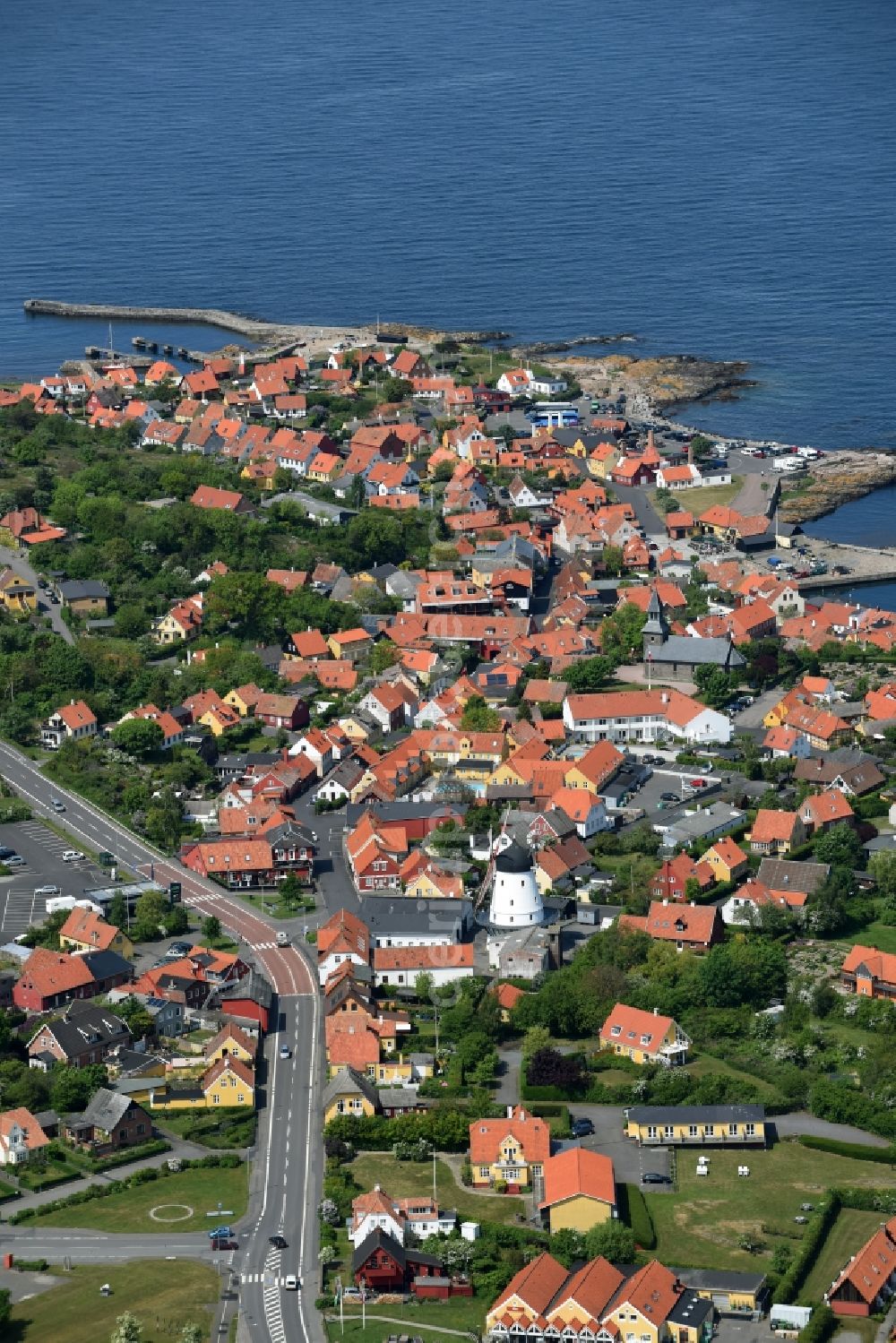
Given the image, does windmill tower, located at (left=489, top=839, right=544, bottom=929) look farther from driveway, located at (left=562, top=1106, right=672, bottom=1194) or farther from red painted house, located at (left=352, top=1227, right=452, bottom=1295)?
red painted house, located at (left=352, top=1227, right=452, bottom=1295)

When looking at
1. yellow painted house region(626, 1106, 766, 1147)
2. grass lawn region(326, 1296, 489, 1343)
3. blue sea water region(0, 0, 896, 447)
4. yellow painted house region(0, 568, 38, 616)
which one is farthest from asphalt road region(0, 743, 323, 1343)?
blue sea water region(0, 0, 896, 447)

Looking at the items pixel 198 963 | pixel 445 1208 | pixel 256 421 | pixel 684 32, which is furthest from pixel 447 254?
pixel 445 1208

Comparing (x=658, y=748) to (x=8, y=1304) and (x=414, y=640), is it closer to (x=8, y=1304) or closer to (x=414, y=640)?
(x=414, y=640)

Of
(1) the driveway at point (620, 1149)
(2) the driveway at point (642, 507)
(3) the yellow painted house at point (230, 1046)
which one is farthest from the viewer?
(2) the driveway at point (642, 507)

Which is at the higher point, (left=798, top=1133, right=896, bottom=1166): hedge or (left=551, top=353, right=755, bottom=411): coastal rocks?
(left=798, top=1133, right=896, bottom=1166): hedge

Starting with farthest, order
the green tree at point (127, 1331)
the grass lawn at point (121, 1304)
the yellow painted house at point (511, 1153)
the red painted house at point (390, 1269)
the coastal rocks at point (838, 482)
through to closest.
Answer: the coastal rocks at point (838, 482)
the yellow painted house at point (511, 1153)
the red painted house at point (390, 1269)
the grass lawn at point (121, 1304)
the green tree at point (127, 1331)

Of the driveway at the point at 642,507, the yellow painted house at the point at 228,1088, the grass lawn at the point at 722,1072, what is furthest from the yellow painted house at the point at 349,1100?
the driveway at the point at 642,507

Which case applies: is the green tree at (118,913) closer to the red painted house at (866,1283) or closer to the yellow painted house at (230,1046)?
the yellow painted house at (230,1046)
